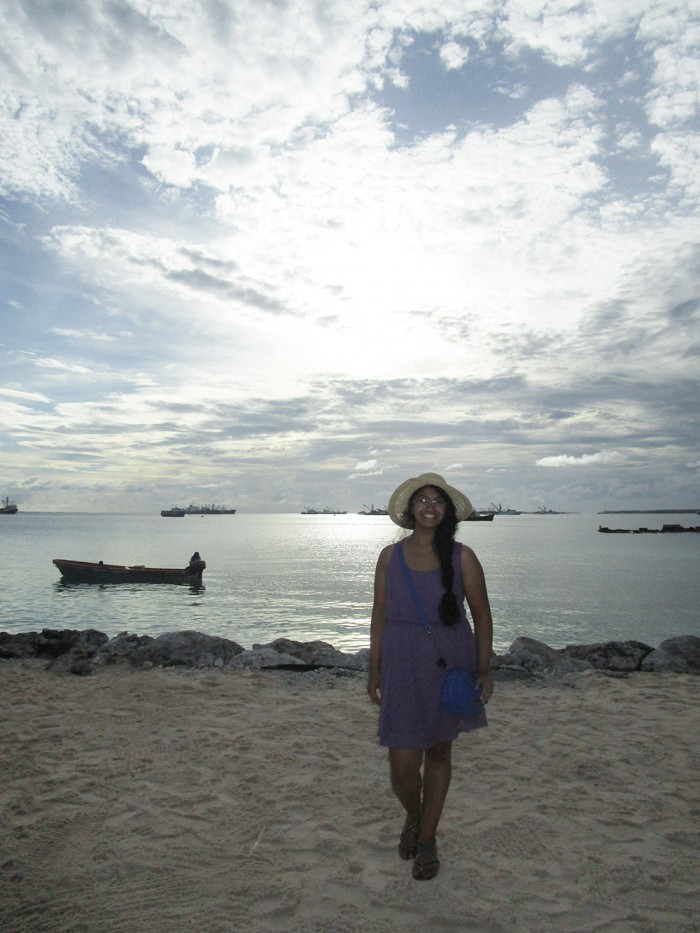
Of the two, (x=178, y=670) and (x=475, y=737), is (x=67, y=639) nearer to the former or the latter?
(x=178, y=670)

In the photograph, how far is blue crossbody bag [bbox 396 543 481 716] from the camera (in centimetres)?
325

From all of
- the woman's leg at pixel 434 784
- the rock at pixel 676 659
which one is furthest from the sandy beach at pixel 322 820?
the rock at pixel 676 659

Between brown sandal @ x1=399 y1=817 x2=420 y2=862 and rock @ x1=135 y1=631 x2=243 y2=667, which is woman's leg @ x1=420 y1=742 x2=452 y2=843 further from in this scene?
rock @ x1=135 y1=631 x2=243 y2=667

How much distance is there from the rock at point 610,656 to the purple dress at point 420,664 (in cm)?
778

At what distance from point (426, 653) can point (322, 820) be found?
187 cm

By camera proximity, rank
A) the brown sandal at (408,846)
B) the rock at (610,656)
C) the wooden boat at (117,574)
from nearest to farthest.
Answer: the brown sandal at (408,846), the rock at (610,656), the wooden boat at (117,574)

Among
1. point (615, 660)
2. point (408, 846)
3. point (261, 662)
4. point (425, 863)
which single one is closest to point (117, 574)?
point (261, 662)

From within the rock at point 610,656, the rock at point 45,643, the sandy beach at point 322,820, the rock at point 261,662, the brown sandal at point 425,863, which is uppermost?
the brown sandal at point 425,863

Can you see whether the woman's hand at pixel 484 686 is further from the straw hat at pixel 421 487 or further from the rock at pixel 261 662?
the rock at pixel 261 662

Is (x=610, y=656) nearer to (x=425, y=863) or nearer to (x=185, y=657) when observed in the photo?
(x=185, y=657)

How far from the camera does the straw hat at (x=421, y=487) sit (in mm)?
3752

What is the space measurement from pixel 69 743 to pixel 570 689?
6195 mm

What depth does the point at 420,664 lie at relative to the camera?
3398 mm

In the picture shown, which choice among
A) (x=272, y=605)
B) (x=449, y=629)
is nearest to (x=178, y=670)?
(x=449, y=629)
